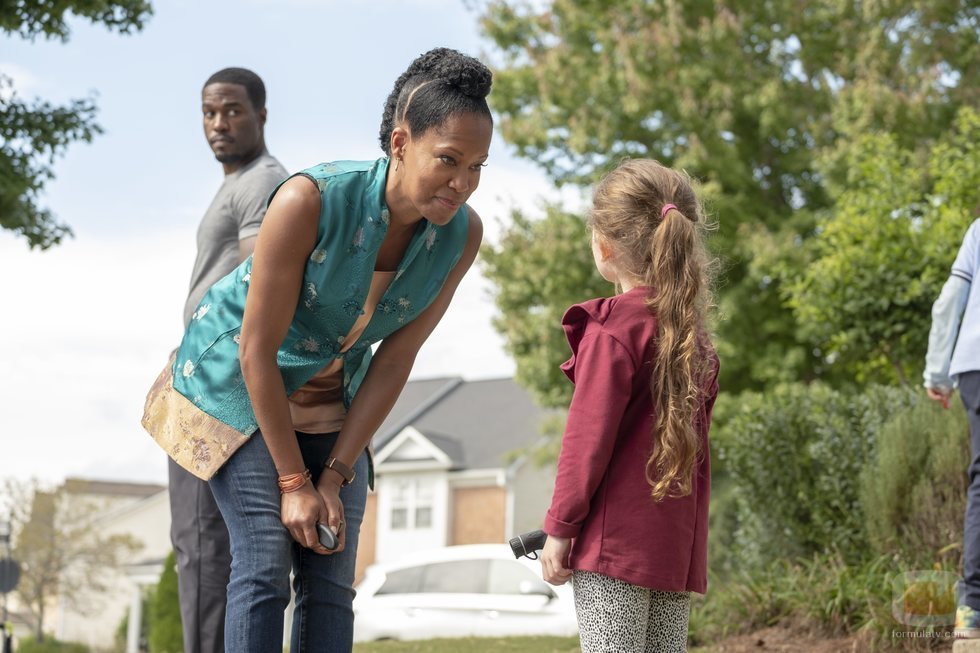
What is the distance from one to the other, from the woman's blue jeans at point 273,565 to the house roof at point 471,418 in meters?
31.6

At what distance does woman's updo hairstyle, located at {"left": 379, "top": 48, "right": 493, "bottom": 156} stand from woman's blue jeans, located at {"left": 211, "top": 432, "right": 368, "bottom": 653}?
88 centimetres

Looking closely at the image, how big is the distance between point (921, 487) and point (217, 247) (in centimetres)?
435

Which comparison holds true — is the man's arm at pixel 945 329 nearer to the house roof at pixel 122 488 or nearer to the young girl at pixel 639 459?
the young girl at pixel 639 459

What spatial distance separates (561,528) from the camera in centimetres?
278

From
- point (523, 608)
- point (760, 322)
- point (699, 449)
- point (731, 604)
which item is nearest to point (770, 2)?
point (760, 322)

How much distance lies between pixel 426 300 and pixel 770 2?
17.3m

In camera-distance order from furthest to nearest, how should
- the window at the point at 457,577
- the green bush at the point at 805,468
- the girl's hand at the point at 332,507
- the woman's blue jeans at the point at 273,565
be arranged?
the window at the point at 457,577, the green bush at the point at 805,468, the girl's hand at the point at 332,507, the woman's blue jeans at the point at 273,565

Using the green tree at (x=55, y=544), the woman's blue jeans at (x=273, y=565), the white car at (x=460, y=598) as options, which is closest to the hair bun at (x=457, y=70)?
the woman's blue jeans at (x=273, y=565)

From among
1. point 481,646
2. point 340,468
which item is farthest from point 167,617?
point 340,468

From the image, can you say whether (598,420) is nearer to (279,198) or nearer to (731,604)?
(279,198)

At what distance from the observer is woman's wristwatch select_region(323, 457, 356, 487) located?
110 inches

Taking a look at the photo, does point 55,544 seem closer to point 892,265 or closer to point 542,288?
point 542,288

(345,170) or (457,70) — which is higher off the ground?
(457,70)

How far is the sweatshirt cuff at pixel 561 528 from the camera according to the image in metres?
2.78
